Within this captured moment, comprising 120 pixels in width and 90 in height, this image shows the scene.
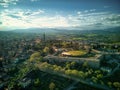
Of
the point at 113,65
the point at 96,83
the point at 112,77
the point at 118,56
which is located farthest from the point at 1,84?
the point at 118,56

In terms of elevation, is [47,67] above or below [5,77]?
above

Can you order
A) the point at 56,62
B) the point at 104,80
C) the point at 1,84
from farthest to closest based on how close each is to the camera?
the point at 56,62, the point at 1,84, the point at 104,80

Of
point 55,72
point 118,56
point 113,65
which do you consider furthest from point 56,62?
point 118,56

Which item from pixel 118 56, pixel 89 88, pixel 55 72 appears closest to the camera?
pixel 89 88

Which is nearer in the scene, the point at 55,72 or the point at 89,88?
the point at 89,88

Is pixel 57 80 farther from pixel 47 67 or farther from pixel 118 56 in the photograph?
pixel 118 56

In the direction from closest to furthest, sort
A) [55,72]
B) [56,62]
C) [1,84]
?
[1,84]
[55,72]
[56,62]

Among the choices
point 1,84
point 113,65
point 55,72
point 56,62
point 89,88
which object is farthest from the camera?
point 56,62

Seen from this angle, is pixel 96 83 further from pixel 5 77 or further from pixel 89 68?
pixel 5 77

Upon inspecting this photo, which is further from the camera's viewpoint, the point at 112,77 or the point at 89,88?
the point at 112,77
